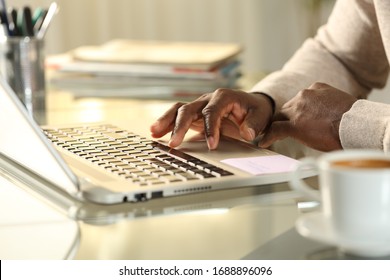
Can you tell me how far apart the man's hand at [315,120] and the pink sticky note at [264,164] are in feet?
0.40

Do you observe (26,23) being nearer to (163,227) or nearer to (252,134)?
(252,134)

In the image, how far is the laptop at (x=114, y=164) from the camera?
0.94 meters

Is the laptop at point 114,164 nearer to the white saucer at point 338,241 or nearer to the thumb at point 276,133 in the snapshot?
the thumb at point 276,133

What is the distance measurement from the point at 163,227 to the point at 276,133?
1.33 ft

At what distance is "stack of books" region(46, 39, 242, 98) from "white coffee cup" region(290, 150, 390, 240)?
1.21 metres

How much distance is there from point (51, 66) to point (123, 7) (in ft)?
6.47

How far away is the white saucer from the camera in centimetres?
73

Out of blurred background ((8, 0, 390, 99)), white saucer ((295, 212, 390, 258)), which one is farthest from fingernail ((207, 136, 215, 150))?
blurred background ((8, 0, 390, 99))

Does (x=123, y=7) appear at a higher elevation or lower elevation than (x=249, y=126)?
lower

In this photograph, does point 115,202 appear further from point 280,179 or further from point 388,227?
point 388,227

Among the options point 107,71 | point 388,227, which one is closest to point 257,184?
point 388,227

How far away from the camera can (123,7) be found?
4.12 metres

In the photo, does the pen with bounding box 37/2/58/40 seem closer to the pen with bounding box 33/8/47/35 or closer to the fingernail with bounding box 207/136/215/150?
the pen with bounding box 33/8/47/35

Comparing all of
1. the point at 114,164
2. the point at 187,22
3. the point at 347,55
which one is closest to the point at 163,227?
the point at 114,164
